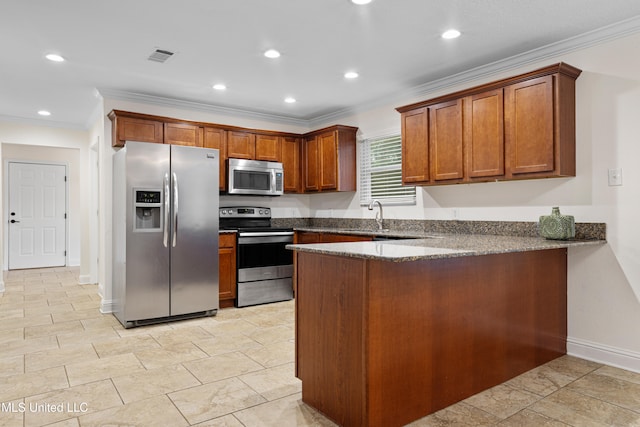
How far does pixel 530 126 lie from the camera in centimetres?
318

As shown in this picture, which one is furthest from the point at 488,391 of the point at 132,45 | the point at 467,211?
the point at 132,45

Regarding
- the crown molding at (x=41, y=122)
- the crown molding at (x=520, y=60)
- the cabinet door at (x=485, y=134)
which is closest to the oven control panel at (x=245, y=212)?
the crown molding at (x=520, y=60)

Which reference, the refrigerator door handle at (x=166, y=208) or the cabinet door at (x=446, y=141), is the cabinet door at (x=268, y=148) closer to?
the refrigerator door handle at (x=166, y=208)

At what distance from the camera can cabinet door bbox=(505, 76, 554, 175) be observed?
3.08 m

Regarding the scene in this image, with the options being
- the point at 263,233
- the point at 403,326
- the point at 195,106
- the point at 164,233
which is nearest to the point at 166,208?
the point at 164,233

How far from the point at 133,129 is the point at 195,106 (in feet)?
2.80

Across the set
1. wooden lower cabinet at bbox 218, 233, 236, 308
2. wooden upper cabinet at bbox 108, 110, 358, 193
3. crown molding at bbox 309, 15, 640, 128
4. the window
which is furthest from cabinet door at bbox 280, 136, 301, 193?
wooden lower cabinet at bbox 218, 233, 236, 308

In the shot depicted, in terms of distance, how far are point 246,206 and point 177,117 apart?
55.3 inches

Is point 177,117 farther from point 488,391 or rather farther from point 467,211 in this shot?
point 488,391

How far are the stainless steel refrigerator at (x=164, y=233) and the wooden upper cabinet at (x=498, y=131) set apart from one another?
216cm

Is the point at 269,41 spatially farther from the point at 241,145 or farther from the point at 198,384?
the point at 198,384

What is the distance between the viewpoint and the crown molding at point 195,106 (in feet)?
15.1

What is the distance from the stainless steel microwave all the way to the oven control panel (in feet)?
1.04

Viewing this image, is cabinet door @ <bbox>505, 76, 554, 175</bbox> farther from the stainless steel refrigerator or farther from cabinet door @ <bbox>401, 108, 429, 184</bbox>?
the stainless steel refrigerator
